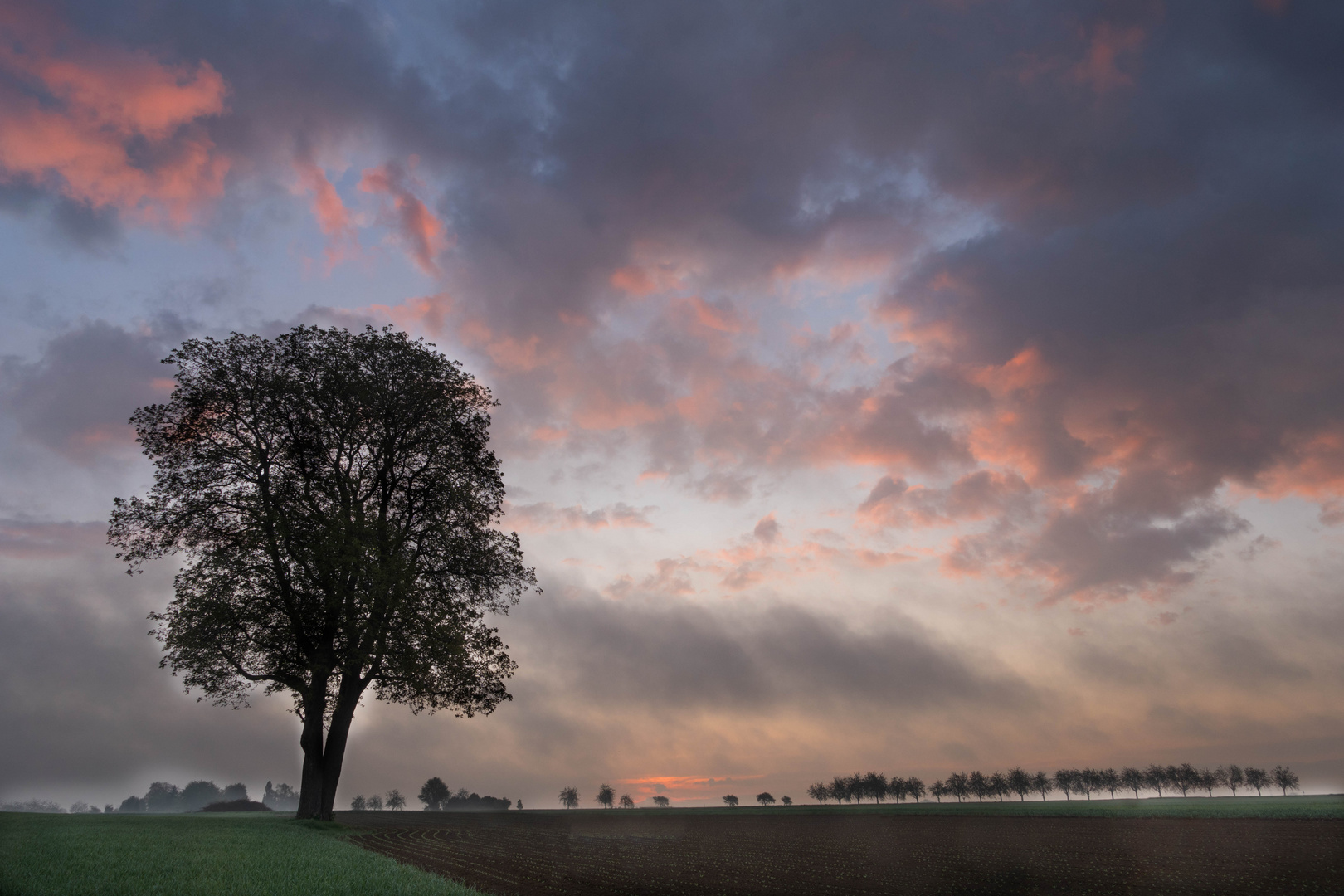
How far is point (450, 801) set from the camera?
18738 centimetres

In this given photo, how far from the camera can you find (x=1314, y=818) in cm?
6831

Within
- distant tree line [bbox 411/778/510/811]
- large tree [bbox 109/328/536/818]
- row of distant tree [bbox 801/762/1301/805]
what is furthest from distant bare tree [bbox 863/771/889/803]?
large tree [bbox 109/328/536/818]

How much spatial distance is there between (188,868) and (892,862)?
30746 mm

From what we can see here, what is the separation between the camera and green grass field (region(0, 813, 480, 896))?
11.2 meters

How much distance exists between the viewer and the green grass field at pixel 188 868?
36.8 feet

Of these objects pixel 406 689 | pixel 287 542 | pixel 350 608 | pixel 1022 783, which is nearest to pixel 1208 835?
pixel 406 689

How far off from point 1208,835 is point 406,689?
198ft

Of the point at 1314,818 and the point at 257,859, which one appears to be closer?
the point at 257,859

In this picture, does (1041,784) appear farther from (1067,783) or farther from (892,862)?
(892,862)

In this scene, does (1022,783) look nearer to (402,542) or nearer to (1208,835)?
(1208,835)

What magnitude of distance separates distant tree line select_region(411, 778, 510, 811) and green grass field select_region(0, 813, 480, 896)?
16611 cm

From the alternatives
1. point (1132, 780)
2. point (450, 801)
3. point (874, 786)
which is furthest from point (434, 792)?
point (1132, 780)

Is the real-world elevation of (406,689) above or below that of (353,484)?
below

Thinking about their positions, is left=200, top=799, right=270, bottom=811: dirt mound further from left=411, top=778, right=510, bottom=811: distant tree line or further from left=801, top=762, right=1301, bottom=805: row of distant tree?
left=801, top=762, right=1301, bottom=805: row of distant tree
